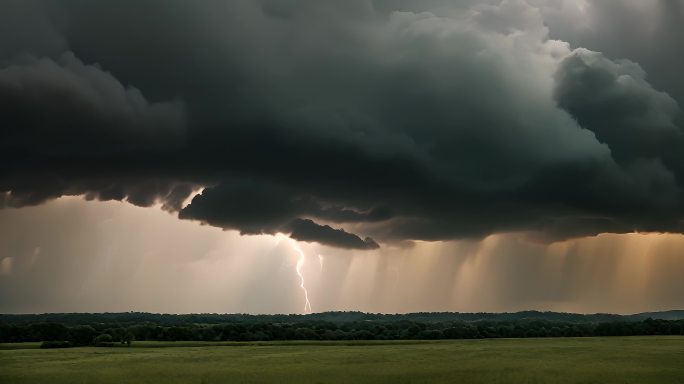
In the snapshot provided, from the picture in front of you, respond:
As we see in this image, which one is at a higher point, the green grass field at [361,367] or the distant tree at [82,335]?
the distant tree at [82,335]

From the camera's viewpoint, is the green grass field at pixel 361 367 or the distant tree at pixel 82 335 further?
the distant tree at pixel 82 335

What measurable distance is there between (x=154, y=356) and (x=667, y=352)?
100905mm

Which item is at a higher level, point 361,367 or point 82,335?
point 82,335

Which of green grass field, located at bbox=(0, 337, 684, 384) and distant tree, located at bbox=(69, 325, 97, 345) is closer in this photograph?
green grass field, located at bbox=(0, 337, 684, 384)

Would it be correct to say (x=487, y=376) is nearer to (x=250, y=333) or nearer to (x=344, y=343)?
(x=344, y=343)

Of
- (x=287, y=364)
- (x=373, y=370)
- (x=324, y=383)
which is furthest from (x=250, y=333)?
(x=324, y=383)

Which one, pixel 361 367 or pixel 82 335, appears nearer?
pixel 361 367

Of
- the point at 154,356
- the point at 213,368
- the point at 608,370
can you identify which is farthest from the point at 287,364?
the point at 608,370

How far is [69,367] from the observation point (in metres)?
103

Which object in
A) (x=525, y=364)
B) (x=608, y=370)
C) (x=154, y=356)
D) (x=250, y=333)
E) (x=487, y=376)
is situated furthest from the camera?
(x=250, y=333)

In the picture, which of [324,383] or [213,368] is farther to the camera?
[213,368]

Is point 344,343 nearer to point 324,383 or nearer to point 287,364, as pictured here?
point 287,364

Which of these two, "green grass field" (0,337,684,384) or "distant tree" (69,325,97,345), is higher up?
"distant tree" (69,325,97,345)

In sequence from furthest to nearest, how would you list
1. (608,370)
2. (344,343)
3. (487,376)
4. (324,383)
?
1. (344,343)
2. (608,370)
3. (487,376)
4. (324,383)
